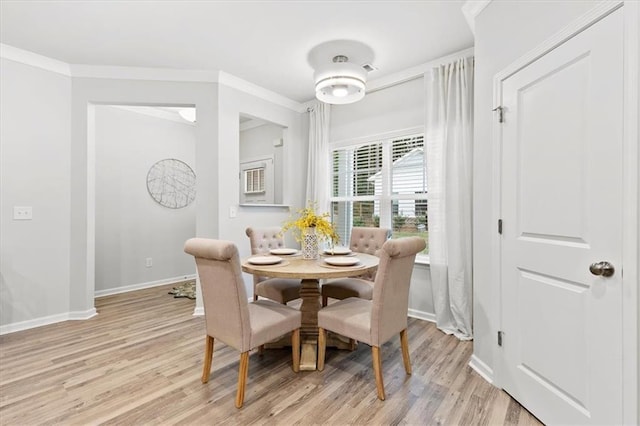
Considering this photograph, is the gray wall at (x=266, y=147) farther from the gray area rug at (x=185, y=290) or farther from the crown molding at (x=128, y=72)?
the gray area rug at (x=185, y=290)

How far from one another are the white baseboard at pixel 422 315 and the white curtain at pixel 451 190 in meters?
0.21

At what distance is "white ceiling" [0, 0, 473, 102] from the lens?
89.9 inches

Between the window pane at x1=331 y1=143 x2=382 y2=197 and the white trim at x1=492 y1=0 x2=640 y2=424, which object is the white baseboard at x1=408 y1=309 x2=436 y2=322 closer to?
the window pane at x1=331 y1=143 x2=382 y2=197

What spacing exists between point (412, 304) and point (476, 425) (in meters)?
1.74

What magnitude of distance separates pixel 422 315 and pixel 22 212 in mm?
4116

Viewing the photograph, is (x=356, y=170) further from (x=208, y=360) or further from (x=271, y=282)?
(x=208, y=360)

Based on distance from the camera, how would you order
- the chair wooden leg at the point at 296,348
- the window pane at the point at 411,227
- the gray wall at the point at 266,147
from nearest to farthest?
the chair wooden leg at the point at 296,348, the window pane at the point at 411,227, the gray wall at the point at 266,147

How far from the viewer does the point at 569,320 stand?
1.48 meters

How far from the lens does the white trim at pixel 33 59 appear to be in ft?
9.11

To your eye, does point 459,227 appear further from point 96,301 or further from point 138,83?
point 96,301

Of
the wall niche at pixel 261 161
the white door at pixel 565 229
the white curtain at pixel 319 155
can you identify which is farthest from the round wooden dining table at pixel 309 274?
the wall niche at pixel 261 161

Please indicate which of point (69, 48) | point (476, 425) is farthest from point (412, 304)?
point (69, 48)

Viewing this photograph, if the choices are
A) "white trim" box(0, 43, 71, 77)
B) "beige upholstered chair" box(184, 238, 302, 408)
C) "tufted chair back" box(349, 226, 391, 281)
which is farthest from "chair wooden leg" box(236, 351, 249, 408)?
"white trim" box(0, 43, 71, 77)

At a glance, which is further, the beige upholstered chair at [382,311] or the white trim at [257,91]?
the white trim at [257,91]
